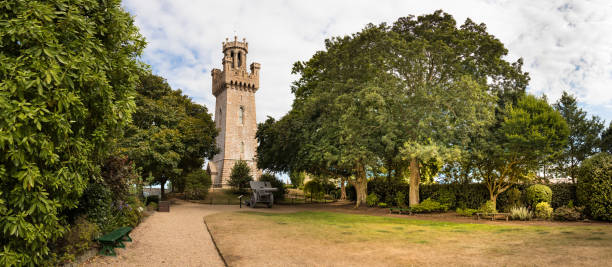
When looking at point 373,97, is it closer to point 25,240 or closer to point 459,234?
point 459,234

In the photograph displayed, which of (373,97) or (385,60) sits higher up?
(385,60)

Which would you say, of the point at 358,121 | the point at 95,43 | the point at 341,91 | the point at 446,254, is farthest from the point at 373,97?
the point at 95,43

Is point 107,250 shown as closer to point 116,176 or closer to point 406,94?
point 116,176

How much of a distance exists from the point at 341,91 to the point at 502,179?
9.92 meters

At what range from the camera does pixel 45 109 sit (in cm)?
486

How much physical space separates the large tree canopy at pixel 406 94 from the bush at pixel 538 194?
3.67 metres

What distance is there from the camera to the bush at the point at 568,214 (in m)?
14.6

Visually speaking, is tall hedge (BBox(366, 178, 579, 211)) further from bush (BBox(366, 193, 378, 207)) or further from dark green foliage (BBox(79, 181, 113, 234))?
dark green foliage (BBox(79, 181, 113, 234))

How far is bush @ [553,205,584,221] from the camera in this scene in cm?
1456

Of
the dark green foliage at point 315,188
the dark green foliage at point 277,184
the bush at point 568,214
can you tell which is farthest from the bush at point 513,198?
the dark green foliage at point 277,184

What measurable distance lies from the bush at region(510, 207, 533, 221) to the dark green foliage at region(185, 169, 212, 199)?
76.9ft

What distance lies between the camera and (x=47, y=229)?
18.5 ft

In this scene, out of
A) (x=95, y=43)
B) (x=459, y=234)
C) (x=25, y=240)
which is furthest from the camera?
(x=459, y=234)

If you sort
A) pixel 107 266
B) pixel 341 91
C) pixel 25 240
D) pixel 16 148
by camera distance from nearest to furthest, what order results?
pixel 16 148
pixel 25 240
pixel 107 266
pixel 341 91
